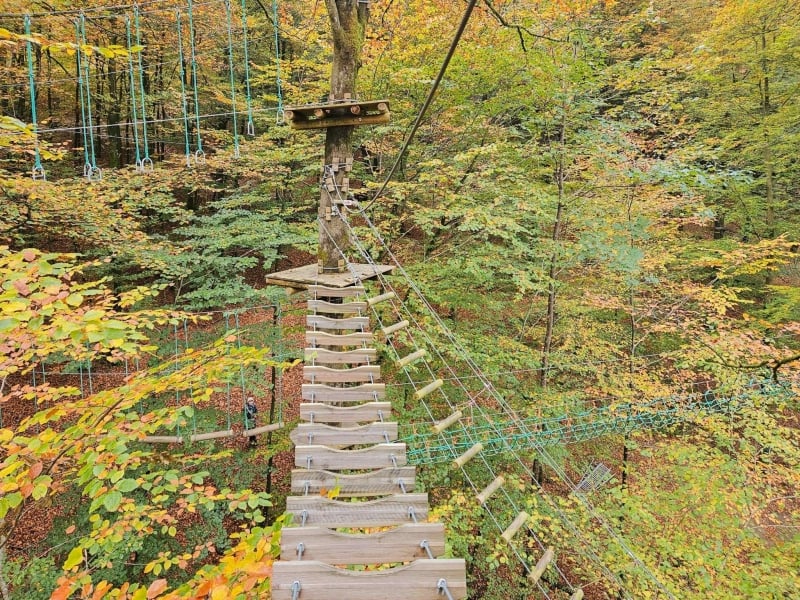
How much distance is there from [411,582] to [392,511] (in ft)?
1.35

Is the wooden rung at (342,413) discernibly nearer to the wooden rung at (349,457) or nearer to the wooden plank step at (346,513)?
the wooden rung at (349,457)

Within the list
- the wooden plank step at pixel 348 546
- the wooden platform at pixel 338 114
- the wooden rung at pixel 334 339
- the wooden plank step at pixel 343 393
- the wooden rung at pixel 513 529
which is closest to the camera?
the wooden plank step at pixel 348 546

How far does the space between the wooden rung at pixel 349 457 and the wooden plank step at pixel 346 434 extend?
12cm

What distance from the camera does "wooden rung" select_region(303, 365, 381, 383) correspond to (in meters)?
2.57

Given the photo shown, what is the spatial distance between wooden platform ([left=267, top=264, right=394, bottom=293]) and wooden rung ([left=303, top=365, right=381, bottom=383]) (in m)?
1.03

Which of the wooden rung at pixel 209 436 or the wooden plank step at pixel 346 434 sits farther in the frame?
the wooden rung at pixel 209 436

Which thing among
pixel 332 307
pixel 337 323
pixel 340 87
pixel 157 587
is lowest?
pixel 157 587

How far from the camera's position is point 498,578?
6.03 metres

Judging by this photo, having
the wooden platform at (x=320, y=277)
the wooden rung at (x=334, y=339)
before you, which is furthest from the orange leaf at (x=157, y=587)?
the wooden platform at (x=320, y=277)

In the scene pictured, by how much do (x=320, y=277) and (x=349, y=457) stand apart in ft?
6.41

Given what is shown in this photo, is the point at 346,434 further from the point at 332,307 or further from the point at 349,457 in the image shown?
the point at 332,307

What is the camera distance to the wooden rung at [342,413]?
2293 millimetres

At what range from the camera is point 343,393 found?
2.48 m

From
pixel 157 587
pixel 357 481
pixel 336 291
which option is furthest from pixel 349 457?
pixel 336 291
